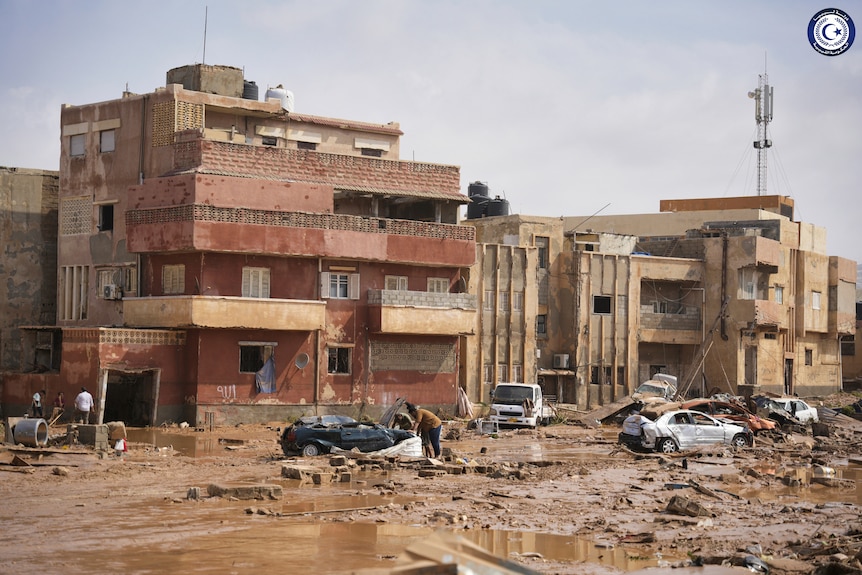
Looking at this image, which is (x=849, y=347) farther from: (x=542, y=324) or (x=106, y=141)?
(x=106, y=141)

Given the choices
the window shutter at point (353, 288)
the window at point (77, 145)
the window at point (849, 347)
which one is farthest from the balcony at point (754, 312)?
the window at point (77, 145)

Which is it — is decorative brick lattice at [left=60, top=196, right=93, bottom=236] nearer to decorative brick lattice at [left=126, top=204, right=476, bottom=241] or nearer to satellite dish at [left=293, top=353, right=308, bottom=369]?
decorative brick lattice at [left=126, top=204, right=476, bottom=241]

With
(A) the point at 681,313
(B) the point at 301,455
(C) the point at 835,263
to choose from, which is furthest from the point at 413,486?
(C) the point at 835,263

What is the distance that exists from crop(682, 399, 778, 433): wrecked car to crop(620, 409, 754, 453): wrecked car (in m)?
1.97

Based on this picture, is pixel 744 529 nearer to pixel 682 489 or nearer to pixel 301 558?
pixel 682 489

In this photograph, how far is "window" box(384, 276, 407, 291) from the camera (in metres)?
41.6

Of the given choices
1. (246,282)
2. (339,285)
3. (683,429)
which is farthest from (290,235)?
(683,429)

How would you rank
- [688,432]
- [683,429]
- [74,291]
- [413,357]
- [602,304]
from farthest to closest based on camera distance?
[602,304] → [74,291] → [413,357] → [688,432] → [683,429]

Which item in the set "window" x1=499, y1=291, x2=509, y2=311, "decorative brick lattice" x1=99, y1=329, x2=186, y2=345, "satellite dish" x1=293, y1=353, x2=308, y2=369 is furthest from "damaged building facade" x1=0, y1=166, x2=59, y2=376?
"window" x1=499, y1=291, x2=509, y2=311

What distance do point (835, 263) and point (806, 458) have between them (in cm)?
3707

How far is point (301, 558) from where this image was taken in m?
14.2

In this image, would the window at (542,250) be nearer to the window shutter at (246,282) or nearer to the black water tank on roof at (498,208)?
the black water tank on roof at (498,208)

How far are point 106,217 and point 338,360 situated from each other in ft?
36.7

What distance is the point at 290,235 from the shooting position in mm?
38562
